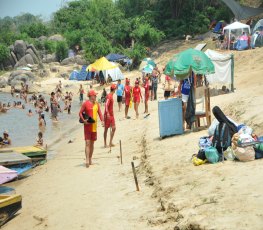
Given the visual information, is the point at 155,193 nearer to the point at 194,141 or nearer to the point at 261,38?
the point at 194,141

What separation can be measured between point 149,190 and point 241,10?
1336 inches

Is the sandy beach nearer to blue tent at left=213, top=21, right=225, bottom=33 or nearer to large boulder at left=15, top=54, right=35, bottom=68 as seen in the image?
blue tent at left=213, top=21, right=225, bottom=33

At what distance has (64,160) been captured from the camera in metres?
12.8

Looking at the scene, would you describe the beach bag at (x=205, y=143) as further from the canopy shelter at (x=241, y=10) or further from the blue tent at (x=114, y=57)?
the canopy shelter at (x=241, y=10)

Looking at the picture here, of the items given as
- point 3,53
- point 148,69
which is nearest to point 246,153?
point 148,69

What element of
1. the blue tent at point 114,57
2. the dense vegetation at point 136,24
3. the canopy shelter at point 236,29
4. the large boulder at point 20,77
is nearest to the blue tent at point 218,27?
the dense vegetation at point 136,24

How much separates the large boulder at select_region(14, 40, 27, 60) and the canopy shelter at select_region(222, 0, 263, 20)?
2344 cm

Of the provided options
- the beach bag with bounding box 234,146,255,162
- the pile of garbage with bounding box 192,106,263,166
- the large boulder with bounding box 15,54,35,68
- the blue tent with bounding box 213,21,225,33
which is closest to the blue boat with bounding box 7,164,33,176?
the pile of garbage with bounding box 192,106,263,166

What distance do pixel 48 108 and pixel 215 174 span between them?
812 inches

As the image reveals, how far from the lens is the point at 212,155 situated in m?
8.23

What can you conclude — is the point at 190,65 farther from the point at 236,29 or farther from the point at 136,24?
the point at 136,24

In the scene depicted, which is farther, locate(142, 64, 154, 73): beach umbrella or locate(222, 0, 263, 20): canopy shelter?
locate(222, 0, 263, 20): canopy shelter

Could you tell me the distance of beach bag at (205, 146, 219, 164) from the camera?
8219mm

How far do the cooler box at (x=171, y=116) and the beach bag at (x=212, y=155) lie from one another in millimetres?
3645
